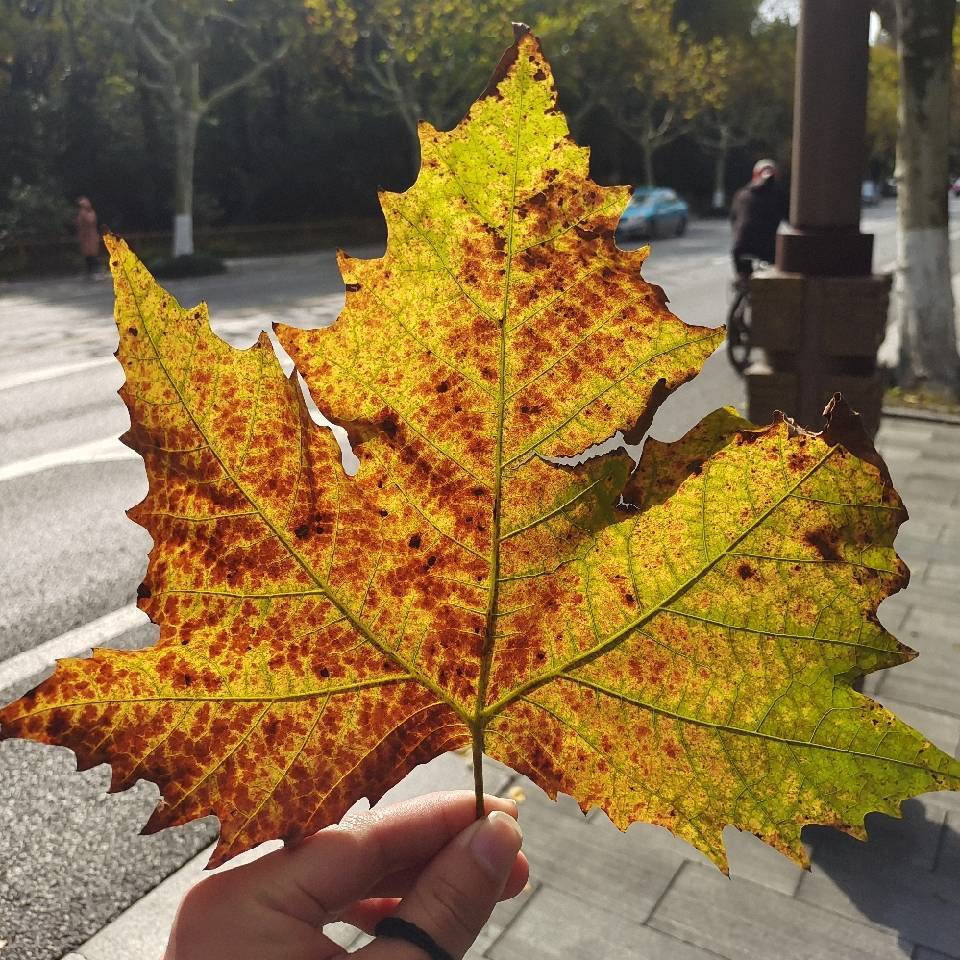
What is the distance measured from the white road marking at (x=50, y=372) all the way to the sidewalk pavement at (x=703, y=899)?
8460 mm

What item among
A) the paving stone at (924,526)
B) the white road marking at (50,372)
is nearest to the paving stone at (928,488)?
the paving stone at (924,526)

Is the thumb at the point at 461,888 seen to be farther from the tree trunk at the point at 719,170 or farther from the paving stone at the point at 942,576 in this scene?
the tree trunk at the point at 719,170

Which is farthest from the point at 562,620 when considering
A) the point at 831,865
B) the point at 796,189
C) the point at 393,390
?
the point at 796,189

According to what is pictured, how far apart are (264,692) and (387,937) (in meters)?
0.31

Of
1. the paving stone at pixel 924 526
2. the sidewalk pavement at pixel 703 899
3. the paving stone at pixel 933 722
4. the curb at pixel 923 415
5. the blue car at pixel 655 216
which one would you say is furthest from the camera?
the blue car at pixel 655 216

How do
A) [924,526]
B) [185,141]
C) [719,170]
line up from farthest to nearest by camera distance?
[719,170]
[185,141]
[924,526]

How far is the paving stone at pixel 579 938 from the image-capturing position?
291cm

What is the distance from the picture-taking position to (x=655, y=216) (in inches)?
1197

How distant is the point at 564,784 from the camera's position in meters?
0.73

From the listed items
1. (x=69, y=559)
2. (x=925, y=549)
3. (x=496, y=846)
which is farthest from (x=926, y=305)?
(x=496, y=846)

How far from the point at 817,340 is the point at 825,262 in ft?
0.90

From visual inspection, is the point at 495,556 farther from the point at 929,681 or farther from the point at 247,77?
the point at 247,77

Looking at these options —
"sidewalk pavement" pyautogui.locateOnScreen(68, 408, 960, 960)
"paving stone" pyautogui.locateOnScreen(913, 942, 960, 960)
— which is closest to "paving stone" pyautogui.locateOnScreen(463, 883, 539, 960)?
"sidewalk pavement" pyautogui.locateOnScreen(68, 408, 960, 960)

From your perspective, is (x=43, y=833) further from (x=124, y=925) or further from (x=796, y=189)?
(x=796, y=189)
